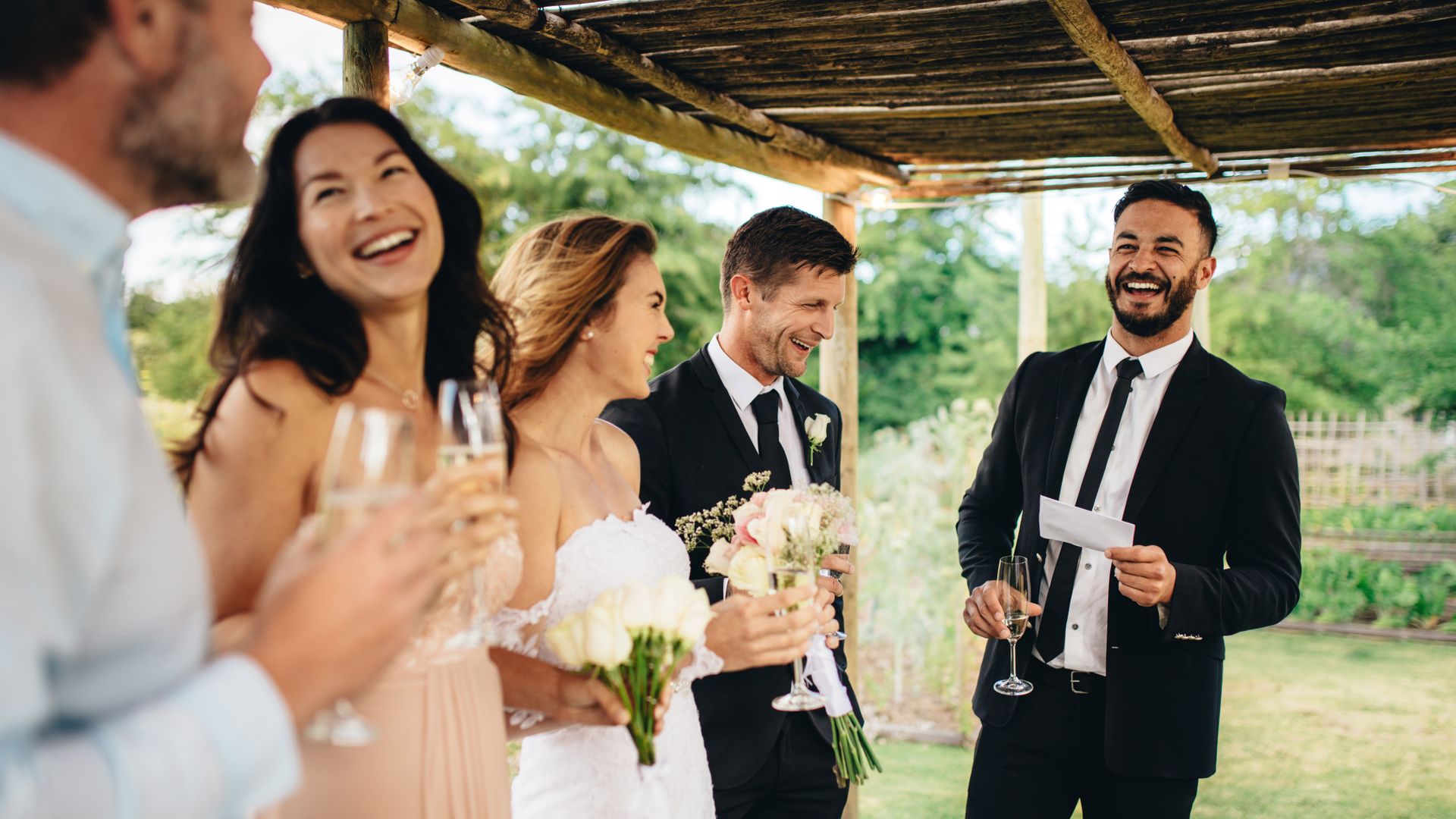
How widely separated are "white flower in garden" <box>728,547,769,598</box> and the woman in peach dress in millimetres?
644

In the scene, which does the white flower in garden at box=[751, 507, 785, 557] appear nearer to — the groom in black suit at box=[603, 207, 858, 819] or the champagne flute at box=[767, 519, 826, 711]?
the champagne flute at box=[767, 519, 826, 711]

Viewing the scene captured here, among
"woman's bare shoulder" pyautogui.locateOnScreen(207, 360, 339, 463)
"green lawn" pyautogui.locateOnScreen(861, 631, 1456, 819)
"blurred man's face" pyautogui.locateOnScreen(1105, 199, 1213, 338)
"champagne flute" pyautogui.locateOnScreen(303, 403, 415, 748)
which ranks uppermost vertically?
"blurred man's face" pyautogui.locateOnScreen(1105, 199, 1213, 338)

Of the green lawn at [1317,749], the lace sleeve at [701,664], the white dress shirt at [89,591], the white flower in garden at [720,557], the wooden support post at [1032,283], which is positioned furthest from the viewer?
the wooden support post at [1032,283]

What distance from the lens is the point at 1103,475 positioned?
3.42m

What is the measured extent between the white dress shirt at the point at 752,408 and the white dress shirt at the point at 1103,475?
0.83 m

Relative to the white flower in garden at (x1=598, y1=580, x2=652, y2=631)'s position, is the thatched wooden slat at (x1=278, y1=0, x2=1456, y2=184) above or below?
above

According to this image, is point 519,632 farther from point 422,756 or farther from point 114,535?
point 114,535

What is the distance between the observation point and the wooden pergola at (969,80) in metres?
3.06

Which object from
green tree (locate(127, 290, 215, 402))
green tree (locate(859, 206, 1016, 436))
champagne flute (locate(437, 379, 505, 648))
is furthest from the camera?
green tree (locate(859, 206, 1016, 436))

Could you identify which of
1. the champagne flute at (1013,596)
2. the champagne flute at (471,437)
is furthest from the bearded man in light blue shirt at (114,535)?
the champagne flute at (1013,596)

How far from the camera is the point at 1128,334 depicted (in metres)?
3.50

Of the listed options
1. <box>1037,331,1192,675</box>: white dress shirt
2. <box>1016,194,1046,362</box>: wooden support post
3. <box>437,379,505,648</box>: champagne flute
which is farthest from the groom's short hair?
<box>1016,194,1046,362</box>: wooden support post

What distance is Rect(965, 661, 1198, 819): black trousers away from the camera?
3.26 meters

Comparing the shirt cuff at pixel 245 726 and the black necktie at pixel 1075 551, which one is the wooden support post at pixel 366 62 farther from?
the black necktie at pixel 1075 551
